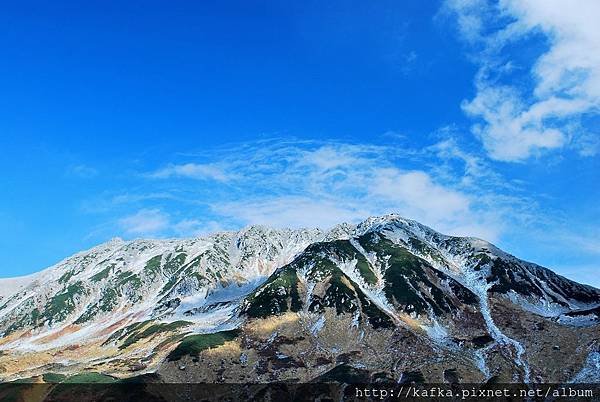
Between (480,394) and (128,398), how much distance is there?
126027mm

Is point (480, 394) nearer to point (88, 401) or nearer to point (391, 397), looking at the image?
point (391, 397)

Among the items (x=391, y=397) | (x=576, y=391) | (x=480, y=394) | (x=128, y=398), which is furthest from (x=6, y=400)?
(x=576, y=391)

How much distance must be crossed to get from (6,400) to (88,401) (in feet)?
96.5

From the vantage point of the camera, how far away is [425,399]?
643ft

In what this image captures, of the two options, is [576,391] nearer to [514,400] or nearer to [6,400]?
[514,400]

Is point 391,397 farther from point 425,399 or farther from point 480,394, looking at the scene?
point 480,394

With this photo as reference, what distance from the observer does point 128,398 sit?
652ft

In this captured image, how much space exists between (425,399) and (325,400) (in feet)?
117

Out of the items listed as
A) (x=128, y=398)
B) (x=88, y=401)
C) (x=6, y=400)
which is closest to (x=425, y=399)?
(x=128, y=398)

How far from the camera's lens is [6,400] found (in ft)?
652

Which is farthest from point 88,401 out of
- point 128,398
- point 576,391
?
point 576,391

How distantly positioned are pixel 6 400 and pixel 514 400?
181 meters

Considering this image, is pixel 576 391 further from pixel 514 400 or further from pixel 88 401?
pixel 88 401

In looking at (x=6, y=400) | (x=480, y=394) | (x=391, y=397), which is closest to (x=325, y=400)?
(x=391, y=397)
